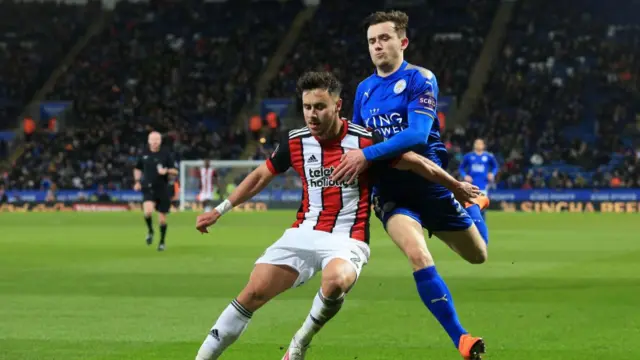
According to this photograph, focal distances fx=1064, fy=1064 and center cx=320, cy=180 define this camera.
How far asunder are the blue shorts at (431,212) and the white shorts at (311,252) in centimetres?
121

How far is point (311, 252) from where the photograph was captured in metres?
6.54

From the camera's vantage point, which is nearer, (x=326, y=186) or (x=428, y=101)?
(x=326, y=186)

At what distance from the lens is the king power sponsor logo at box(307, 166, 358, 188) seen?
22.1 feet

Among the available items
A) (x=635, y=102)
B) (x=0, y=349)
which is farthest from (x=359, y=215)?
(x=635, y=102)

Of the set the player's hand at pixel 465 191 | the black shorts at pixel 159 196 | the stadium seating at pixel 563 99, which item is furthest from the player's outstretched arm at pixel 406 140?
the stadium seating at pixel 563 99

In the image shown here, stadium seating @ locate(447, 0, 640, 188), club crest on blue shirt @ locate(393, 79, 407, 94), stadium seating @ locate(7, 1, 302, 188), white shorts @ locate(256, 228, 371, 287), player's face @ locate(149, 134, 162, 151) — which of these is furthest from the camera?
stadium seating @ locate(7, 1, 302, 188)

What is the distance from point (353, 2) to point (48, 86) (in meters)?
15.2

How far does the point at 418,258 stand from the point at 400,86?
1.26m

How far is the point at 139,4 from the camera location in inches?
2158

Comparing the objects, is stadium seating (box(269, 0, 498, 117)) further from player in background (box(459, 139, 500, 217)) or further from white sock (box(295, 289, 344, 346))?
white sock (box(295, 289, 344, 346))

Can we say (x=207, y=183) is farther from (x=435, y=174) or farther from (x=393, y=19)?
(x=435, y=174)

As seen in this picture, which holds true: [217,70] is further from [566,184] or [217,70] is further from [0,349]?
[0,349]

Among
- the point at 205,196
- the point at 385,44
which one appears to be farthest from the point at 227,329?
the point at 205,196

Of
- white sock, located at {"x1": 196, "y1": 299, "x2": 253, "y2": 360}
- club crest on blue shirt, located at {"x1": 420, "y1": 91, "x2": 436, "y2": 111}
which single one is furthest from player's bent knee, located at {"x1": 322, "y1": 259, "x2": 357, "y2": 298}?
club crest on blue shirt, located at {"x1": 420, "y1": 91, "x2": 436, "y2": 111}
